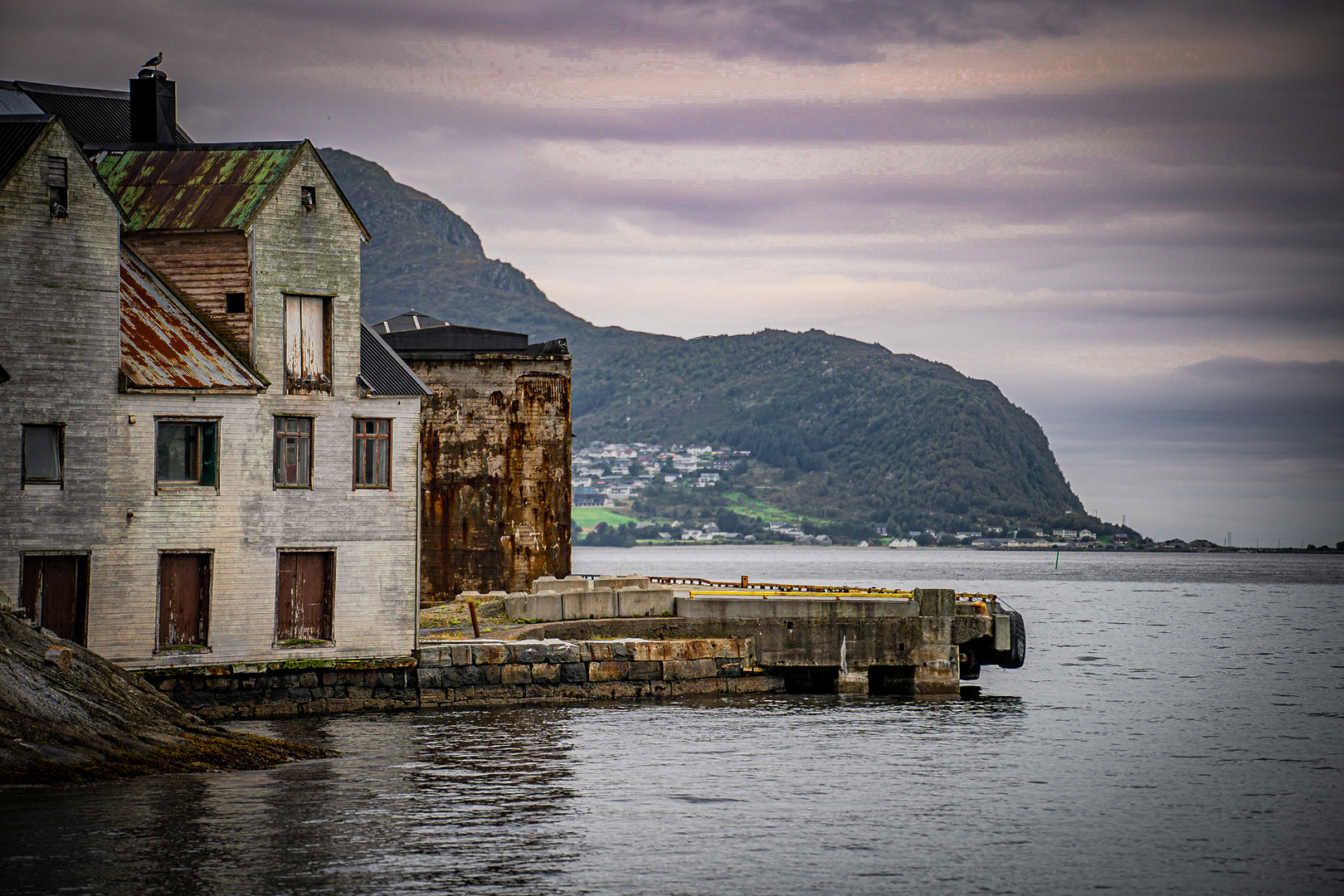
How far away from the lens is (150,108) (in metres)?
45.3

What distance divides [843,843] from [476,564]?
30.5 m

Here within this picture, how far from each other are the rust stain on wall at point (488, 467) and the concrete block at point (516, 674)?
517 inches

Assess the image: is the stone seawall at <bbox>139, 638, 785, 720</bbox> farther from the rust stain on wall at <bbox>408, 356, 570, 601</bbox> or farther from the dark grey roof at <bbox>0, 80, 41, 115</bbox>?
the dark grey roof at <bbox>0, 80, 41, 115</bbox>

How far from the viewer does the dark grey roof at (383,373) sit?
131 feet

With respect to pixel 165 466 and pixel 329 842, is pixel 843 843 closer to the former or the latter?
pixel 329 842

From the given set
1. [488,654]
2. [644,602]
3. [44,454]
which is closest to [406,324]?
[644,602]

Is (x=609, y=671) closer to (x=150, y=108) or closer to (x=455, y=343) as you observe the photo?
(x=455, y=343)

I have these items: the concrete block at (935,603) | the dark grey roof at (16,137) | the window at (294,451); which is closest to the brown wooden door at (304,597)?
the window at (294,451)

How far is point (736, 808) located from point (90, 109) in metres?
33.1

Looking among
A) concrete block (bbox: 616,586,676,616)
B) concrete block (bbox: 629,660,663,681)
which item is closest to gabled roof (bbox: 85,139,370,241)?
concrete block (bbox: 616,586,676,616)

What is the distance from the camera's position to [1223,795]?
3316cm

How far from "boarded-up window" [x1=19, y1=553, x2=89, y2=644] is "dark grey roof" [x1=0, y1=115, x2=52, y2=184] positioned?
893cm

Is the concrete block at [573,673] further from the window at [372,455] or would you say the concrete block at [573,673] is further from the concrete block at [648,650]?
the window at [372,455]

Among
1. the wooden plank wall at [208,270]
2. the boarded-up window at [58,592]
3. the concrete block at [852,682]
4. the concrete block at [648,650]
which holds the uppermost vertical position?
the wooden plank wall at [208,270]
